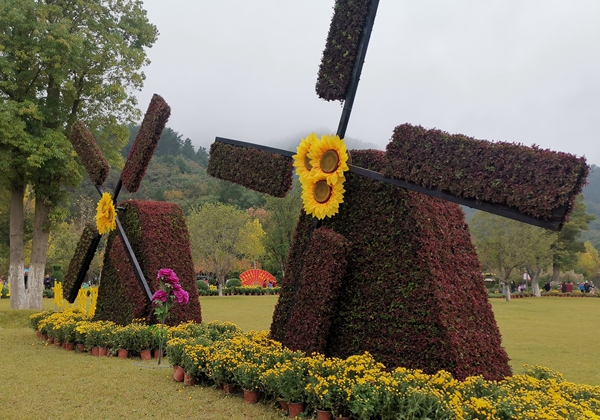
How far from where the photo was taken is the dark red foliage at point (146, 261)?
29.1ft

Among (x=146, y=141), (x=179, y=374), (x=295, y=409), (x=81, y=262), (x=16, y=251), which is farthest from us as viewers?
(x=16, y=251)

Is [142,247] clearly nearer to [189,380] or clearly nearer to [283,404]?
[189,380]

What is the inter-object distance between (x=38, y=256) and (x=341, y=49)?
498 inches

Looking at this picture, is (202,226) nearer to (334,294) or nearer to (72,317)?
(72,317)

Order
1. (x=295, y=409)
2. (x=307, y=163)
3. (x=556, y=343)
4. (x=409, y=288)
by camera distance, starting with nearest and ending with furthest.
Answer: (x=295, y=409)
(x=409, y=288)
(x=307, y=163)
(x=556, y=343)

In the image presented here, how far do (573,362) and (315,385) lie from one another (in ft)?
19.5

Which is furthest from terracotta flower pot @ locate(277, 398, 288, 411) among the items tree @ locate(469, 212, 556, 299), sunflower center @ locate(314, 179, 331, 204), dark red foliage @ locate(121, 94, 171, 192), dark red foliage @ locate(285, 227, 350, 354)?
tree @ locate(469, 212, 556, 299)

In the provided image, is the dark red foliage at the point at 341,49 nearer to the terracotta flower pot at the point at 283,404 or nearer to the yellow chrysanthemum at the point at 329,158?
the yellow chrysanthemum at the point at 329,158

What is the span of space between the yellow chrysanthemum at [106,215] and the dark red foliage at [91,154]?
29.7 inches

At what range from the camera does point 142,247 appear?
9.09 metres

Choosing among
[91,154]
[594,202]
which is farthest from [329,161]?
[594,202]

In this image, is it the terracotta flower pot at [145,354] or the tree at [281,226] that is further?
the tree at [281,226]

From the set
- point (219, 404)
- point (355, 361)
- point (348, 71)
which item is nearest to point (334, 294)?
point (355, 361)

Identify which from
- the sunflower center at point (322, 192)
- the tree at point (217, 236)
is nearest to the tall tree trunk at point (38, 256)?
the sunflower center at point (322, 192)
